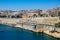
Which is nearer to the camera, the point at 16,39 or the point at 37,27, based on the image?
the point at 16,39

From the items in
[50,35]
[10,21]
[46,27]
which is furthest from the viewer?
[10,21]

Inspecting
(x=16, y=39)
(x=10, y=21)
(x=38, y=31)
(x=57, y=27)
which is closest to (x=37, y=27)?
(x=38, y=31)

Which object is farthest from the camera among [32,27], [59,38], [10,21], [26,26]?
[10,21]

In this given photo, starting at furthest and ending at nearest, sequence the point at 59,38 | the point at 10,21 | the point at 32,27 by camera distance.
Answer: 1. the point at 10,21
2. the point at 32,27
3. the point at 59,38

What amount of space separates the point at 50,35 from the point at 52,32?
0.56 m

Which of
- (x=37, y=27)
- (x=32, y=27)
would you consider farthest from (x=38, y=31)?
(x=32, y=27)

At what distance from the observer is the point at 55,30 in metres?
30.0

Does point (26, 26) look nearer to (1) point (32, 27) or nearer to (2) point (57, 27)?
(1) point (32, 27)

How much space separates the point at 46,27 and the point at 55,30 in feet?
13.2

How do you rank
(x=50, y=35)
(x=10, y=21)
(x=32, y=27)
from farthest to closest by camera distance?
(x=10, y=21) → (x=32, y=27) → (x=50, y=35)

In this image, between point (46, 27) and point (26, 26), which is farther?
point (26, 26)

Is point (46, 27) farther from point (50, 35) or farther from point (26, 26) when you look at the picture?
point (26, 26)

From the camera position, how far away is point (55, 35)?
28.3 m

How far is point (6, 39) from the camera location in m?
28.2
